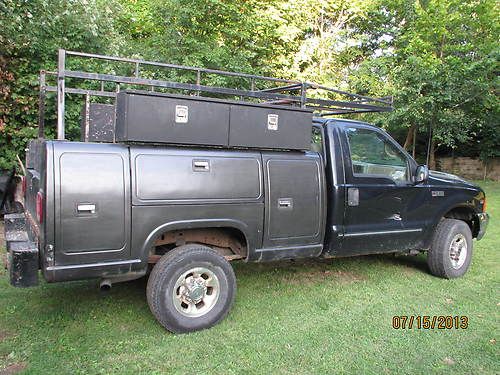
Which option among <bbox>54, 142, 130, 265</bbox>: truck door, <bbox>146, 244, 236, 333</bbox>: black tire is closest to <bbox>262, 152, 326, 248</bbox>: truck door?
<bbox>146, 244, 236, 333</bbox>: black tire

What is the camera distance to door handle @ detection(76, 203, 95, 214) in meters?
3.22

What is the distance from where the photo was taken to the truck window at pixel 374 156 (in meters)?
4.77

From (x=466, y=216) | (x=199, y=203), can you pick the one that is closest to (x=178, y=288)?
(x=199, y=203)

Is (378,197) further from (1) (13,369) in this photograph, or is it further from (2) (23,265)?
(1) (13,369)

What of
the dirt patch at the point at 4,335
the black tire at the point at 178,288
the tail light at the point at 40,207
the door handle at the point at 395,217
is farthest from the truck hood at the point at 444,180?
the dirt patch at the point at 4,335

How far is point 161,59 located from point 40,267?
8.94m

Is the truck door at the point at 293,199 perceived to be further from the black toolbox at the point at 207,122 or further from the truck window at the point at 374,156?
the truck window at the point at 374,156

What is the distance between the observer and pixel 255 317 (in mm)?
4113

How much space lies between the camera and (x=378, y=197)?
4.80 meters

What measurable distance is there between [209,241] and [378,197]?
199 centimetres

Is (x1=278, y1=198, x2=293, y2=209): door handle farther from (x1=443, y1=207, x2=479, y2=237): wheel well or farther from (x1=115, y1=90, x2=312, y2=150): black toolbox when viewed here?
(x1=443, y1=207, x2=479, y2=237): wheel well

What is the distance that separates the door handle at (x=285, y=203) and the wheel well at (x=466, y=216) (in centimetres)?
265

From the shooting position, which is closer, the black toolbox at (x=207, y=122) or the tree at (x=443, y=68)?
the black toolbox at (x=207, y=122)

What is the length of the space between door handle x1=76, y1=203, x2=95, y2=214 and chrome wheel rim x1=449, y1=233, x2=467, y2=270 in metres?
4.48
